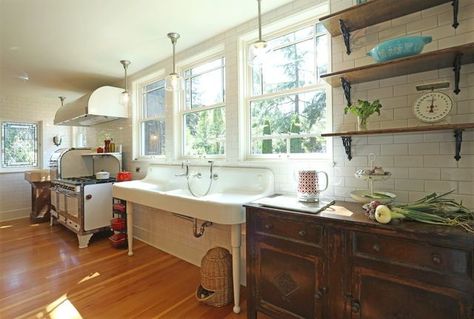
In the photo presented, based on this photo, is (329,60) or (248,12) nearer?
(329,60)

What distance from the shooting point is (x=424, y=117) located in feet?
4.83

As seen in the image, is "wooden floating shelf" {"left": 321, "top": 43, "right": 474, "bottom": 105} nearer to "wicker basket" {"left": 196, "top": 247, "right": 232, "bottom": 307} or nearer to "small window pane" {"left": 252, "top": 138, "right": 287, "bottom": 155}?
"small window pane" {"left": 252, "top": 138, "right": 287, "bottom": 155}

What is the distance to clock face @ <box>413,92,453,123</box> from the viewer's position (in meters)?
1.41

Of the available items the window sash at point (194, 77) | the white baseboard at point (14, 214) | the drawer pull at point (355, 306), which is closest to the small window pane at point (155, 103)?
the window sash at point (194, 77)

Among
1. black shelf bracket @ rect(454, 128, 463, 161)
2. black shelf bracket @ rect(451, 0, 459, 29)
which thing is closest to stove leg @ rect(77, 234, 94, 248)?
black shelf bracket @ rect(454, 128, 463, 161)

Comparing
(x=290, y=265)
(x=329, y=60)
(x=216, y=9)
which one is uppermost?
(x=216, y=9)

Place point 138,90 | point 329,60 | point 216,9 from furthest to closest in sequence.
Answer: point 138,90, point 216,9, point 329,60

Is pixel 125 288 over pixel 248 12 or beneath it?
beneath

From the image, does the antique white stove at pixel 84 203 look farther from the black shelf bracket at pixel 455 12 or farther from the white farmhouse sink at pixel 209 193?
the black shelf bracket at pixel 455 12

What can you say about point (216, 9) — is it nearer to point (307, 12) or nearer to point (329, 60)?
point (307, 12)

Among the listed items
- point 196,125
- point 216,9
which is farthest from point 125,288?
point 216,9

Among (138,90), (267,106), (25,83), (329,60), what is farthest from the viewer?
(25,83)

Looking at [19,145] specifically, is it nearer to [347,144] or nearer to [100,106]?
[100,106]

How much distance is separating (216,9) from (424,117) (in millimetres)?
1807
